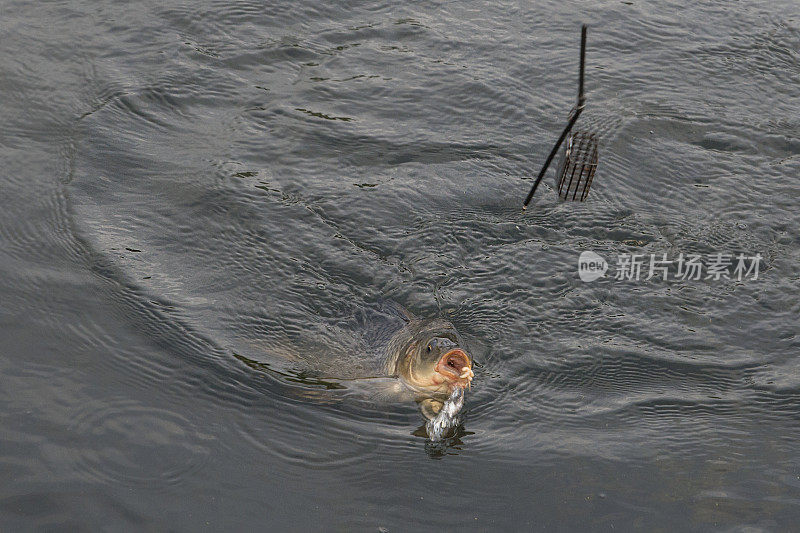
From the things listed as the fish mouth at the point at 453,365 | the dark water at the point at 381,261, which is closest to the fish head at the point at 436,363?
the fish mouth at the point at 453,365

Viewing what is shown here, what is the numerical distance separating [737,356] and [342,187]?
3.31 metres

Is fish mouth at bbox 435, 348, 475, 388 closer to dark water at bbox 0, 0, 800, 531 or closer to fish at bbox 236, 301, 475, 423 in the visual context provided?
fish at bbox 236, 301, 475, 423

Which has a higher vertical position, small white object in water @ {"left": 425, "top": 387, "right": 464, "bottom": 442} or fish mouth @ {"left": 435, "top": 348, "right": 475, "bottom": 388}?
fish mouth @ {"left": 435, "top": 348, "right": 475, "bottom": 388}

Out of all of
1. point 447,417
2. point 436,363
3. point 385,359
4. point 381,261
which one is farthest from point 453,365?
point 381,261

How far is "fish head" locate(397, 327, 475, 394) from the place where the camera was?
16.8 feet

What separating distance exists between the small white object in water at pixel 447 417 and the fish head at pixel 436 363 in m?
0.06

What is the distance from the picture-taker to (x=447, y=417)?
5215mm

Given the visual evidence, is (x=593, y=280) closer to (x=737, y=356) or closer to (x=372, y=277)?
(x=737, y=356)

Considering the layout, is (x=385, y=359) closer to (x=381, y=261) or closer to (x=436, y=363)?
(x=436, y=363)

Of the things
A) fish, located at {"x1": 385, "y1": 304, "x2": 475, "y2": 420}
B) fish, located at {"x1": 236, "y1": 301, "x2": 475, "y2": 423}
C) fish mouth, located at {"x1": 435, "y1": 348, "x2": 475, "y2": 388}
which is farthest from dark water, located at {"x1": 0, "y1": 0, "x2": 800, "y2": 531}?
fish mouth, located at {"x1": 435, "y1": 348, "x2": 475, "y2": 388}

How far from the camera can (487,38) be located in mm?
9258

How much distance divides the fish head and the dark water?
0.72ft

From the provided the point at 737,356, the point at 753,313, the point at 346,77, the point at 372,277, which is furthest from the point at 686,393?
the point at 346,77

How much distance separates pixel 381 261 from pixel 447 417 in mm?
1621
